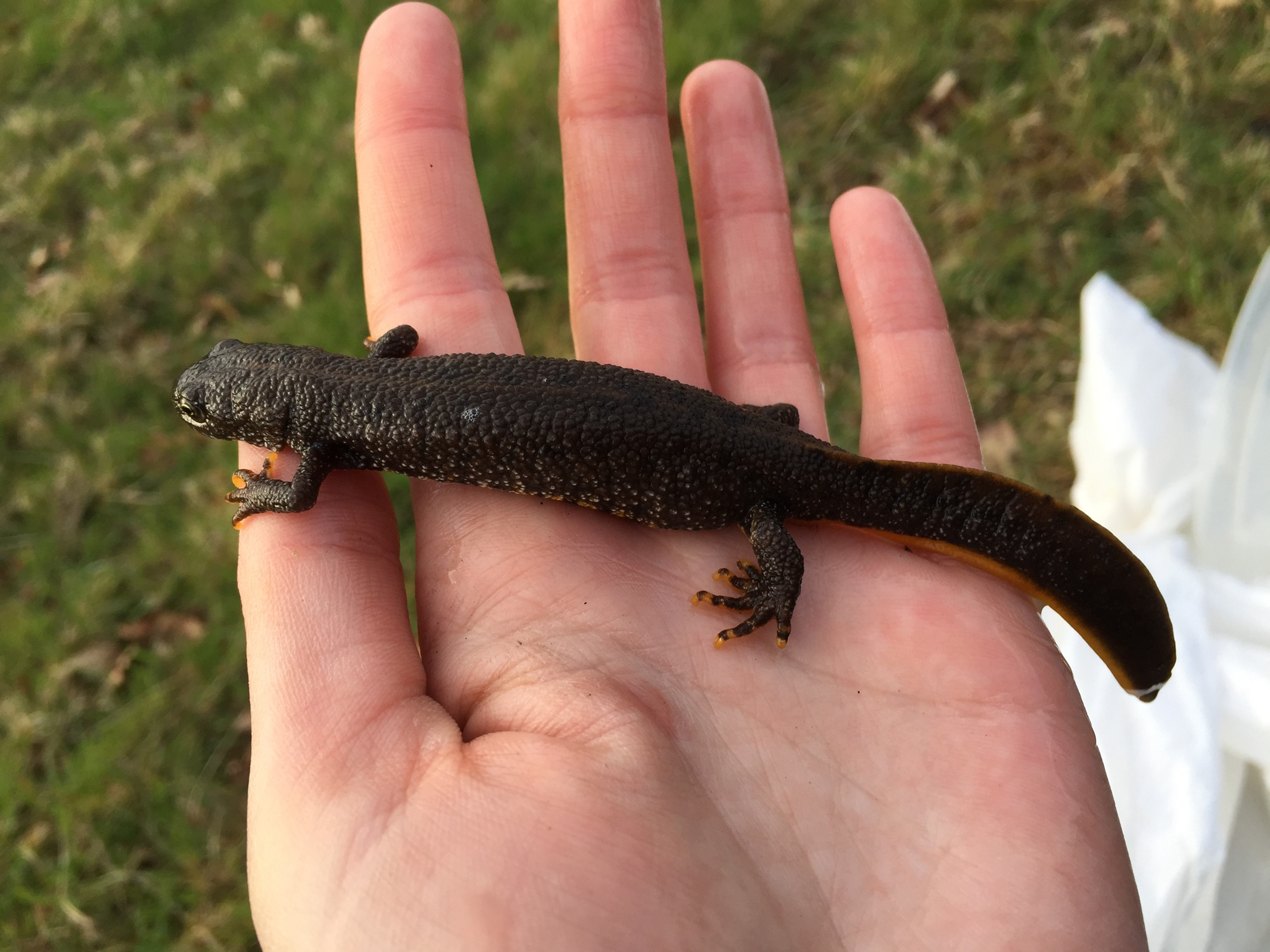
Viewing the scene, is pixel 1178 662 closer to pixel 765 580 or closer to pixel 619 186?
pixel 765 580

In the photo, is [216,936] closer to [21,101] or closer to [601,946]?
[601,946]

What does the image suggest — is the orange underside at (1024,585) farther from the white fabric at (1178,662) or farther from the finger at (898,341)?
the white fabric at (1178,662)

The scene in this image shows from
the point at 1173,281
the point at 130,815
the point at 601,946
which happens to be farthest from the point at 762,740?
the point at 1173,281

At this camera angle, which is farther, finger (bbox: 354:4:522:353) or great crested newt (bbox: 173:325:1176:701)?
finger (bbox: 354:4:522:353)

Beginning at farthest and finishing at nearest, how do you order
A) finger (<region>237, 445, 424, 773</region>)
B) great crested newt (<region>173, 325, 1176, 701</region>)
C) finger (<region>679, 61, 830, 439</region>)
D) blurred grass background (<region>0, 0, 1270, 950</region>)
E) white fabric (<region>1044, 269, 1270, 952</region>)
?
blurred grass background (<region>0, 0, 1270, 950</region>), finger (<region>679, 61, 830, 439</region>), white fabric (<region>1044, 269, 1270, 952</region>), great crested newt (<region>173, 325, 1176, 701</region>), finger (<region>237, 445, 424, 773</region>)

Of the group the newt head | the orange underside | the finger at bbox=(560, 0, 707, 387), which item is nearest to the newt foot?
the orange underside

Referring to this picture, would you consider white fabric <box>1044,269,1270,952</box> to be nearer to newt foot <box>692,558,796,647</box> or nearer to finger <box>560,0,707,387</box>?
newt foot <box>692,558,796,647</box>
